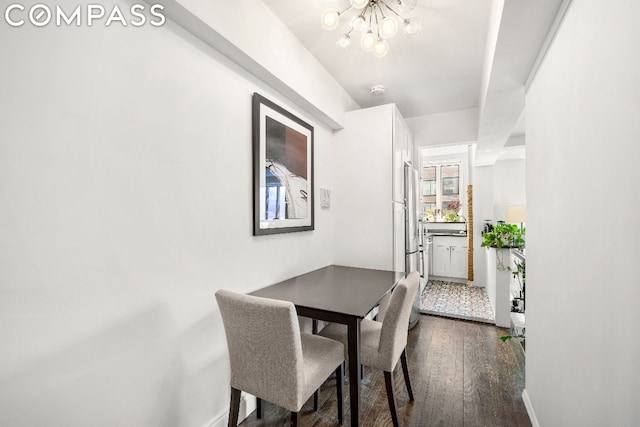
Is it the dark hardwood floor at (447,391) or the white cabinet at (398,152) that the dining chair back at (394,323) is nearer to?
the dark hardwood floor at (447,391)

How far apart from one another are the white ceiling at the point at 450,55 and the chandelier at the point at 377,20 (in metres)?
0.14

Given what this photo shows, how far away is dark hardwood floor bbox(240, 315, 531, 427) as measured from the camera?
1.71 metres

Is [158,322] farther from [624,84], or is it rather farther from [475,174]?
[475,174]

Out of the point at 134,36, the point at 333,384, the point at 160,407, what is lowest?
the point at 333,384

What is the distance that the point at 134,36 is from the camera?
47.5 inches

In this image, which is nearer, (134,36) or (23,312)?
(23,312)

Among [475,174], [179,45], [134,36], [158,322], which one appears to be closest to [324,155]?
[179,45]

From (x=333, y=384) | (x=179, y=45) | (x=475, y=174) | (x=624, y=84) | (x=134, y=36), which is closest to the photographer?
(x=624, y=84)

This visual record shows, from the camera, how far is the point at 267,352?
1.26 meters

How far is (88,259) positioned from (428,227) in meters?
5.60

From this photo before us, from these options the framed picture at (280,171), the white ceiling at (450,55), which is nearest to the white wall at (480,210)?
the white ceiling at (450,55)

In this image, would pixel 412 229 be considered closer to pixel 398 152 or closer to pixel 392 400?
pixel 398 152

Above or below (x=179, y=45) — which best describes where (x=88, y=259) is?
below

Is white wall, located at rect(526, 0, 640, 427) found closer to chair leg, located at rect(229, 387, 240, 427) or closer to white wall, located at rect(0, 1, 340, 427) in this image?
chair leg, located at rect(229, 387, 240, 427)
